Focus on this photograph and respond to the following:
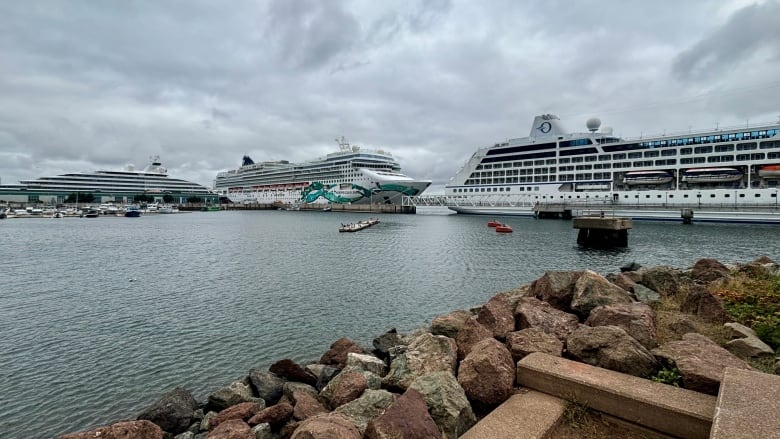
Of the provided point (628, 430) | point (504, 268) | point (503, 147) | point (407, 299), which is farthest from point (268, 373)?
point (503, 147)

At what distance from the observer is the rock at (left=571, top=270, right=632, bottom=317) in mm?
8406

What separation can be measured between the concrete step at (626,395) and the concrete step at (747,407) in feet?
1.05

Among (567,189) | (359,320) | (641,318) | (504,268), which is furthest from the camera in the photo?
(567,189)

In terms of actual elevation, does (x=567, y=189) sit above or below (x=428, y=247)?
above

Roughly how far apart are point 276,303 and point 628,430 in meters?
12.8

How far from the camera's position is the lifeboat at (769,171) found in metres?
52.5

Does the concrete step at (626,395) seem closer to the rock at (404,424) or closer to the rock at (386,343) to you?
the rock at (404,424)

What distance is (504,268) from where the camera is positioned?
22375mm

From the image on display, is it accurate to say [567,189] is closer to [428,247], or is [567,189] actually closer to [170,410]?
[428,247]

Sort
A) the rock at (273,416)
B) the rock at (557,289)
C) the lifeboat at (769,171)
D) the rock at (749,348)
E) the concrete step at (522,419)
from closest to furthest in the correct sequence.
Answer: the concrete step at (522,419)
the rock at (749,348)
the rock at (273,416)
the rock at (557,289)
the lifeboat at (769,171)

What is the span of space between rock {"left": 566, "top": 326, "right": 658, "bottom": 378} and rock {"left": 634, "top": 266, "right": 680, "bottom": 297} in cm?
618

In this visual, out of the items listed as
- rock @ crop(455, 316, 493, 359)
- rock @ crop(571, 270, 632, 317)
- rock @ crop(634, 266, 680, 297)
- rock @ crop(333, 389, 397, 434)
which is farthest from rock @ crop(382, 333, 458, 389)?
rock @ crop(634, 266, 680, 297)

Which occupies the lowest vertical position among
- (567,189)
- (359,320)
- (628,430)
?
(359,320)

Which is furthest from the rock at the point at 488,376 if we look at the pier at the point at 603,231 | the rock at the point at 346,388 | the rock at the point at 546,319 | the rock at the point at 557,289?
the pier at the point at 603,231
